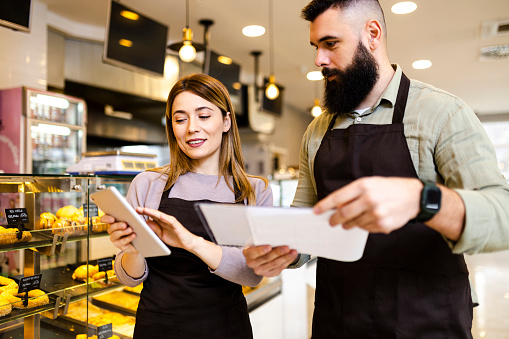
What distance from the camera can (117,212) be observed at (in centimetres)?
110

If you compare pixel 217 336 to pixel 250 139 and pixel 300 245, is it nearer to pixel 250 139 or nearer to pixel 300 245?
pixel 300 245

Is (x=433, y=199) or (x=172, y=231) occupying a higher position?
(x=433, y=199)

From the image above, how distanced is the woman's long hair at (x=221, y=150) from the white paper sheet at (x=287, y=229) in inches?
25.4

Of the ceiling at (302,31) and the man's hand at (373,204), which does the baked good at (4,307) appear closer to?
the man's hand at (373,204)

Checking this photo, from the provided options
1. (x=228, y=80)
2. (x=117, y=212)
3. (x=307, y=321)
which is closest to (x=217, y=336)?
(x=117, y=212)

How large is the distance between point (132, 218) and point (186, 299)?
0.49 m

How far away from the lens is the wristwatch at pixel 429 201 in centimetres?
77

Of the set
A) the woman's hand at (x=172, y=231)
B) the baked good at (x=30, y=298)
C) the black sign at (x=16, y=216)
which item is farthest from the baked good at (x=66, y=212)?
the woman's hand at (x=172, y=231)

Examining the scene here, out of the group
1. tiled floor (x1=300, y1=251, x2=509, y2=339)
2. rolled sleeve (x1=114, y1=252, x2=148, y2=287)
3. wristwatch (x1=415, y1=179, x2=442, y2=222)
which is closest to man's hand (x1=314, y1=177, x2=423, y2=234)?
wristwatch (x1=415, y1=179, x2=442, y2=222)

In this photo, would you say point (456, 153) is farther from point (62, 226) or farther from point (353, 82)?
point (62, 226)

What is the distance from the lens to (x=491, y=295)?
4363mm

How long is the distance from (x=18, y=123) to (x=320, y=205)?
12.9ft

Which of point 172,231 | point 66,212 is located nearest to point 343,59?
point 172,231

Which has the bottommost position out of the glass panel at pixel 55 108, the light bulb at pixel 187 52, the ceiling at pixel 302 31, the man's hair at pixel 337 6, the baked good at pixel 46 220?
the baked good at pixel 46 220
